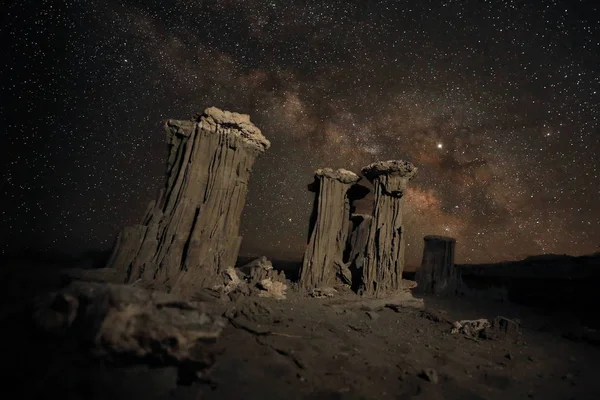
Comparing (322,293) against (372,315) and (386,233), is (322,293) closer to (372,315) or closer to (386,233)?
(372,315)

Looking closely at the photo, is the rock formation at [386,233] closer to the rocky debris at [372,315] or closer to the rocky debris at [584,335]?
the rocky debris at [372,315]

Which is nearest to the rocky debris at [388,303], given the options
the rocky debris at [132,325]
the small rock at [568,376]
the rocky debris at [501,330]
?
the rocky debris at [501,330]

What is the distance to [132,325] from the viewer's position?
4.03 meters

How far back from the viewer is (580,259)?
2233 cm

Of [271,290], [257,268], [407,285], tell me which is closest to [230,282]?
[271,290]

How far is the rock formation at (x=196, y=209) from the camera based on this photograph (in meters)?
11.1

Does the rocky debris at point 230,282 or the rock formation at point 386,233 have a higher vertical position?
the rock formation at point 386,233

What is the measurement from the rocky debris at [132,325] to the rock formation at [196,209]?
6.58 meters

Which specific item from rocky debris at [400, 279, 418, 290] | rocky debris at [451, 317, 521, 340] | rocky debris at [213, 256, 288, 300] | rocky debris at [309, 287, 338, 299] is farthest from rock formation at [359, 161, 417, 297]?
rocky debris at [213, 256, 288, 300]

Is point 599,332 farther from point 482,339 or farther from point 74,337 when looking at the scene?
point 74,337

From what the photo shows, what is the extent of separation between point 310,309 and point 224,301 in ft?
12.1

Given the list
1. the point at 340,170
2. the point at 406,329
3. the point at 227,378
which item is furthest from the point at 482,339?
the point at 340,170

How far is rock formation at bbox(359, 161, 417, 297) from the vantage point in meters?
14.6

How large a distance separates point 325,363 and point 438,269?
16.9 m
